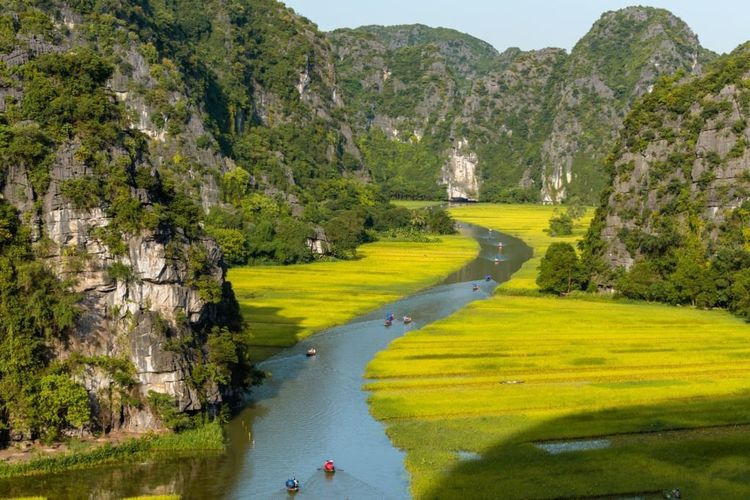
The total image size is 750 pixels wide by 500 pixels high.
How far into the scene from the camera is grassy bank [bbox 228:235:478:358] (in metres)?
84.2

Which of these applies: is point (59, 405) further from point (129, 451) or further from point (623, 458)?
point (623, 458)

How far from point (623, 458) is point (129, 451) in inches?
995

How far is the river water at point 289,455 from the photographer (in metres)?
44.4

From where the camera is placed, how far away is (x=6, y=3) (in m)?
132

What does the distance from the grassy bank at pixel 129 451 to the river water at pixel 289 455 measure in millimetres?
781

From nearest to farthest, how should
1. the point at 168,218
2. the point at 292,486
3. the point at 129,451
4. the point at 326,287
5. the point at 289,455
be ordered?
the point at 292,486
the point at 129,451
the point at 289,455
the point at 168,218
the point at 326,287

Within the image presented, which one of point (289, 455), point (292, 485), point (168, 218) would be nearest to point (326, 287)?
point (168, 218)

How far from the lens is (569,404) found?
57.9m

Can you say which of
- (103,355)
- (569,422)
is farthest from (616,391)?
(103,355)

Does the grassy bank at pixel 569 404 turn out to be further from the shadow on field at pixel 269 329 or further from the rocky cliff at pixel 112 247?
the rocky cliff at pixel 112 247

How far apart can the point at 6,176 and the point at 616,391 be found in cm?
3914

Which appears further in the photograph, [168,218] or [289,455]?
[168,218]

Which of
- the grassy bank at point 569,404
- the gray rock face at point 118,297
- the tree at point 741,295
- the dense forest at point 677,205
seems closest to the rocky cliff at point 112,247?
the gray rock face at point 118,297

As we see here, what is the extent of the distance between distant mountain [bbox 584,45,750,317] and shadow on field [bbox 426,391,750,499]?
43.6 metres
